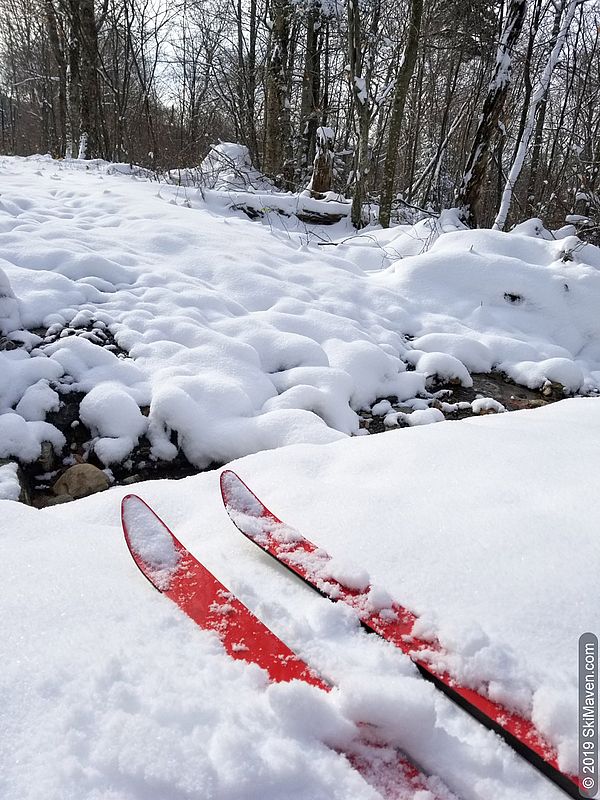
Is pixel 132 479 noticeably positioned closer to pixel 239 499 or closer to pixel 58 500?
pixel 58 500

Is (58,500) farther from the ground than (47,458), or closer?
closer

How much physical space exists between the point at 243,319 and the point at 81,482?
63.2 inches

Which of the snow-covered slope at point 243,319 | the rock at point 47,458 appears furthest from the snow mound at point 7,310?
the rock at point 47,458

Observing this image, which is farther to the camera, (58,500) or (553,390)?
(553,390)

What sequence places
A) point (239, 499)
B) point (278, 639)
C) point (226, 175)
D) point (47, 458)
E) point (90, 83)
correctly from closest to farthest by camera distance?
point (278, 639), point (239, 499), point (47, 458), point (226, 175), point (90, 83)

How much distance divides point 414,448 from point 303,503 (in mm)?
545

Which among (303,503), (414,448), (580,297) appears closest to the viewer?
(303,503)

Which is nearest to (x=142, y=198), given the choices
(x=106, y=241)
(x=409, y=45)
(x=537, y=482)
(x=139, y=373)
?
(x=106, y=241)

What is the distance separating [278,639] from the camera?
3.36 ft

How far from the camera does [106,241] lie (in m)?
4.05

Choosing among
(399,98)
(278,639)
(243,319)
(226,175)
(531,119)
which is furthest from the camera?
(226,175)

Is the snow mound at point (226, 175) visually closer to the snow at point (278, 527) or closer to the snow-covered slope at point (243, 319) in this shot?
the snow-covered slope at point (243, 319)

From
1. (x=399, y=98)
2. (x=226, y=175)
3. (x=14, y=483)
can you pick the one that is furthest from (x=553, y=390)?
(x=226, y=175)

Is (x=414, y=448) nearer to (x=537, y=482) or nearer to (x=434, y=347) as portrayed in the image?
(x=537, y=482)
